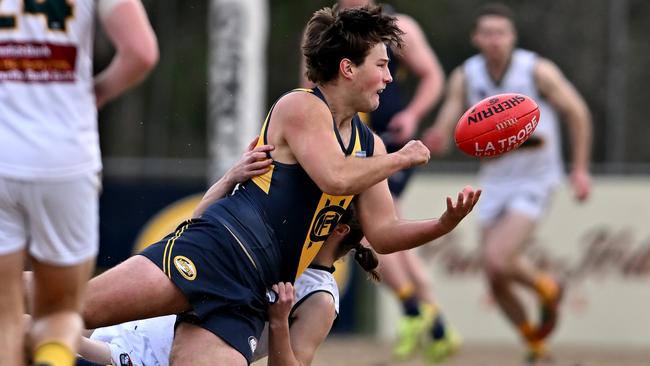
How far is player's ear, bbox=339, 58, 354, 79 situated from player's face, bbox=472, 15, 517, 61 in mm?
4656

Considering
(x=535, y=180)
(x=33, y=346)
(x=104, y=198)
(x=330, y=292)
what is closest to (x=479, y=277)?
(x=535, y=180)

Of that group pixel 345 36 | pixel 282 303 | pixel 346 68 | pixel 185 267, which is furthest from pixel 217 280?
pixel 345 36

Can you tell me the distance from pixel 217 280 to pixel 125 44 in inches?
47.7

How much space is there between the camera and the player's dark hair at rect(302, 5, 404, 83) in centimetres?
515

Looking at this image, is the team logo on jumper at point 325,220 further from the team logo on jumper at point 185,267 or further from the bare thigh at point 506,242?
the bare thigh at point 506,242

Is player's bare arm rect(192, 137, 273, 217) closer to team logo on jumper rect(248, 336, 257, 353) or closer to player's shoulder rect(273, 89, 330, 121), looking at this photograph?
player's shoulder rect(273, 89, 330, 121)

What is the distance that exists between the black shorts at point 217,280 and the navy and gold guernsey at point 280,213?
0.16 feet

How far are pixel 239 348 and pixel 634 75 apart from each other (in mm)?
8195

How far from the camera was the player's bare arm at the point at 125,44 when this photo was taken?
4172mm

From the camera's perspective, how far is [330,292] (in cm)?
550

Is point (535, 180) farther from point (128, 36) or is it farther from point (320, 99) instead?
point (128, 36)

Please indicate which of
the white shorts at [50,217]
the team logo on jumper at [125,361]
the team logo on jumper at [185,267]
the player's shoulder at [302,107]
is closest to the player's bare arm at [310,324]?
the team logo on jumper at [185,267]

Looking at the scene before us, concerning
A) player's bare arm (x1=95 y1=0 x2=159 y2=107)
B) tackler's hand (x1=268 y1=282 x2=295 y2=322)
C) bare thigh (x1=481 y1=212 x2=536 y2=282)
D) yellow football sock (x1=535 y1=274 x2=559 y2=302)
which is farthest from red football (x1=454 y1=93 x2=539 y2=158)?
yellow football sock (x1=535 y1=274 x2=559 y2=302)

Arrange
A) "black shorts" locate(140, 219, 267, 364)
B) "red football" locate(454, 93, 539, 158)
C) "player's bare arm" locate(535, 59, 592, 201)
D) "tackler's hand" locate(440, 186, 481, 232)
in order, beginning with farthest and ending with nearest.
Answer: "player's bare arm" locate(535, 59, 592, 201), "red football" locate(454, 93, 539, 158), "black shorts" locate(140, 219, 267, 364), "tackler's hand" locate(440, 186, 481, 232)
